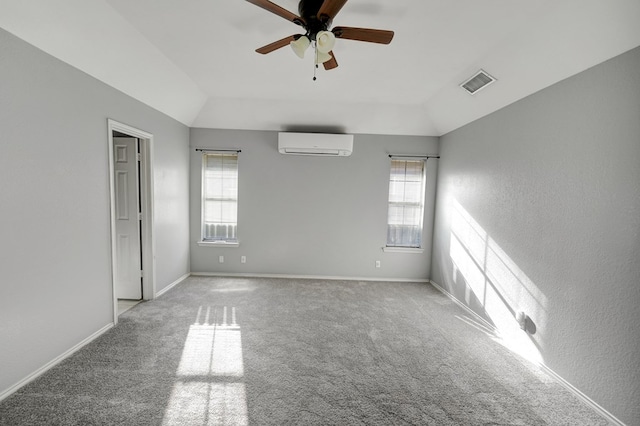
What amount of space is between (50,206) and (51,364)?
1205 millimetres

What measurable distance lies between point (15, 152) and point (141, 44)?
4.37 ft

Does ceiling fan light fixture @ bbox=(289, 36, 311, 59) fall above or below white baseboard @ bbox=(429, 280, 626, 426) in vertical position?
above

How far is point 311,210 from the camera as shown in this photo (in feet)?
13.9

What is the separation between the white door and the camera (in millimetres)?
3062

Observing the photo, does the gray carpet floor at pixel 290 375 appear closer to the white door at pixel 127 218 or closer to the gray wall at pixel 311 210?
the white door at pixel 127 218

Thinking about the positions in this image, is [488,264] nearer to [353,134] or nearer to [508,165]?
[508,165]

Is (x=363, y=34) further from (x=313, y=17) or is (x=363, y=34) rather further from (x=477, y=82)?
(x=477, y=82)

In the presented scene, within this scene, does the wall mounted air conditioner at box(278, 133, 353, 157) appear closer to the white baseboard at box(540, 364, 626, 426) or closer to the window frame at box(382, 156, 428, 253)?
the window frame at box(382, 156, 428, 253)

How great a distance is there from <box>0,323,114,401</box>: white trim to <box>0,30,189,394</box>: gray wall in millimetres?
30

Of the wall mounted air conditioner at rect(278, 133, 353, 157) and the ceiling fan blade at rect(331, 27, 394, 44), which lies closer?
the ceiling fan blade at rect(331, 27, 394, 44)

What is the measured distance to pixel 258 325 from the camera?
8.95ft

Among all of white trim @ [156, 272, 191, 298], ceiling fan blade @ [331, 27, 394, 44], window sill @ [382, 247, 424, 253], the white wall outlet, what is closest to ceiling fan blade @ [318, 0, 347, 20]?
ceiling fan blade @ [331, 27, 394, 44]

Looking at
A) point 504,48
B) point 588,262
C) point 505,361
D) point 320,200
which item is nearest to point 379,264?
point 320,200

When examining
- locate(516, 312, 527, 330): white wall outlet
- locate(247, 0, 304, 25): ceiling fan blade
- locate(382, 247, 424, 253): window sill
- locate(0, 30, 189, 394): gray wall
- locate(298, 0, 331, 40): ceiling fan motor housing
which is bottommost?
locate(516, 312, 527, 330): white wall outlet
